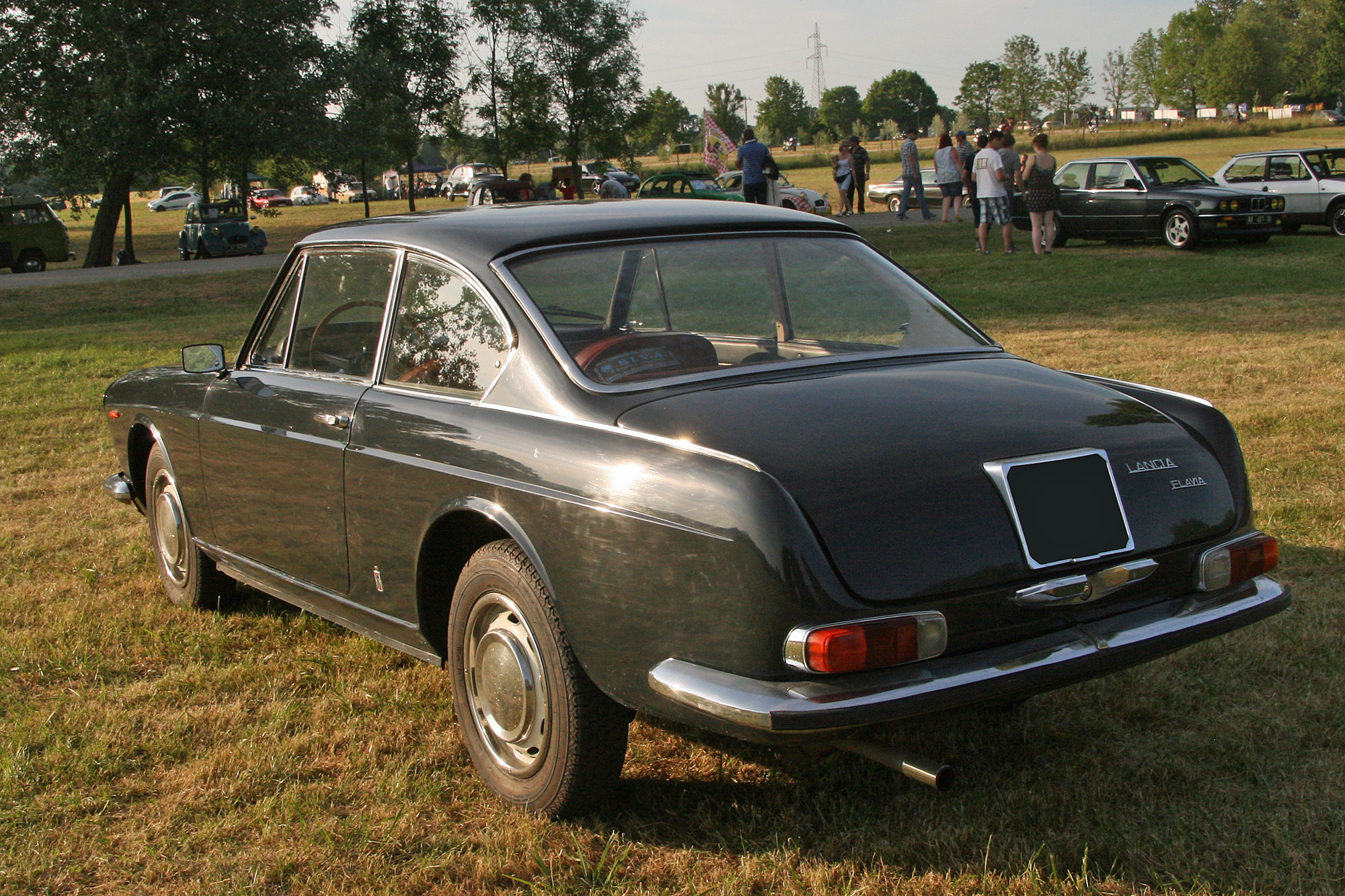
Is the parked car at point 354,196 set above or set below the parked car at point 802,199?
above

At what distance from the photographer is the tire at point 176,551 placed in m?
4.81

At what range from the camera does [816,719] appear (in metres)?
2.41

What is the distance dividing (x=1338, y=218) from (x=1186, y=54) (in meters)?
95.1

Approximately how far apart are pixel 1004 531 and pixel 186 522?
11.0ft

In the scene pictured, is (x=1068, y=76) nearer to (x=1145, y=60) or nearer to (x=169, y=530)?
(x=1145, y=60)

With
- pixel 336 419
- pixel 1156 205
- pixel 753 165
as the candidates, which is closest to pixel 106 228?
pixel 753 165

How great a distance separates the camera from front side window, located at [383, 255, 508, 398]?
3.30 metres

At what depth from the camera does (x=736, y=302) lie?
154 inches

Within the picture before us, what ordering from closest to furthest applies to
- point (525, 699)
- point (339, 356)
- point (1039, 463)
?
point (1039, 463) < point (525, 699) < point (339, 356)

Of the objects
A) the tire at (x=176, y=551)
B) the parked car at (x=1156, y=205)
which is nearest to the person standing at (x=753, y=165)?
the parked car at (x=1156, y=205)

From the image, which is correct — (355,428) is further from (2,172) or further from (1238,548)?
(2,172)

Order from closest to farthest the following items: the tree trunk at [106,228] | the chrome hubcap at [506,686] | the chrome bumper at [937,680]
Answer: the chrome bumper at [937,680] → the chrome hubcap at [506,686] → the tree trunk at [106,228]

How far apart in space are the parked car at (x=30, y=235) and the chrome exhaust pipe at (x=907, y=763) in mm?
30861

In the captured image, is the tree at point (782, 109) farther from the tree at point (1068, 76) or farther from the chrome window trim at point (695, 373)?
the chrome window trim at point (695, 373)
